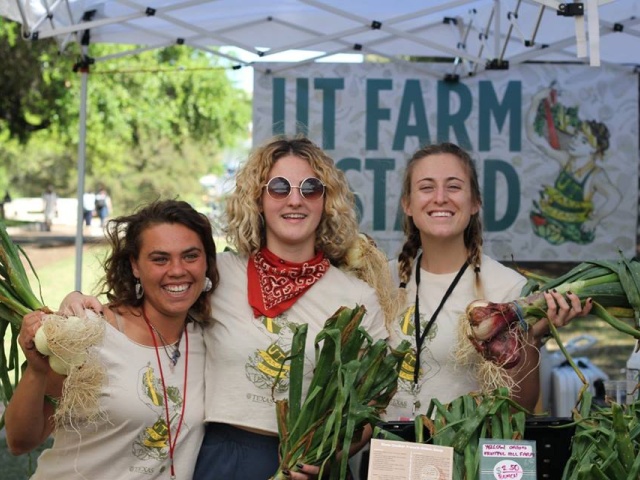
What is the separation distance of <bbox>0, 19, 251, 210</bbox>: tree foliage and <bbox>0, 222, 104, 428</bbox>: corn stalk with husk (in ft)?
22.3

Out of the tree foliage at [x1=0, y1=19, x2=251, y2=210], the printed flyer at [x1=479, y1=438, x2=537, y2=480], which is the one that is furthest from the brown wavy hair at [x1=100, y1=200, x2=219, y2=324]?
the tree foliage at [x1=0, y1=19, x2=251, y2=210]

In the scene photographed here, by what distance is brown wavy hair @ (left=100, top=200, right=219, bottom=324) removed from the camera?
96.1 inches

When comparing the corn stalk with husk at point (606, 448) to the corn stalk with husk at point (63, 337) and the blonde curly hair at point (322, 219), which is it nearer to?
the blonde curly hair at point (322, 219)

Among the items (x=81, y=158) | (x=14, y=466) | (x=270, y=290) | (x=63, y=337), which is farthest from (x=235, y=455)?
(x=81, y=158)

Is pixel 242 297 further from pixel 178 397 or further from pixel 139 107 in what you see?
pixel 139 107

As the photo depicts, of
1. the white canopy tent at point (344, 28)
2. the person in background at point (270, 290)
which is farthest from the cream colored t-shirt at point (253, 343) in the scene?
the white canopy tent at point (344, 28)

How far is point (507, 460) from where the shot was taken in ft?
6.49

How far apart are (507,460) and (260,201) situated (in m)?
1.00

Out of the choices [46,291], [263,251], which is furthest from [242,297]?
[46,291]

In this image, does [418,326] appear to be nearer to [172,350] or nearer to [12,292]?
[172,350]

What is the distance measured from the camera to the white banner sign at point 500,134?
5.90 metres

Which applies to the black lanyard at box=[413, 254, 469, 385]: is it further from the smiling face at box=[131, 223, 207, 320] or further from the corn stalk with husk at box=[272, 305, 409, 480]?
the smiling face at box=[131, 223, 207, 320]

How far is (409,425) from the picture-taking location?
214cm

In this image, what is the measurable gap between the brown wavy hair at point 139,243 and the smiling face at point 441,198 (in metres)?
0.60
